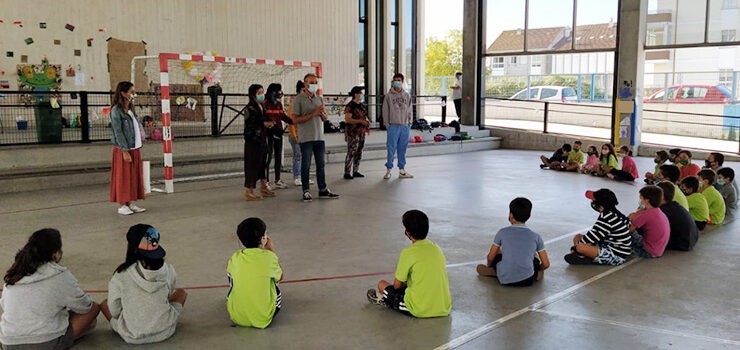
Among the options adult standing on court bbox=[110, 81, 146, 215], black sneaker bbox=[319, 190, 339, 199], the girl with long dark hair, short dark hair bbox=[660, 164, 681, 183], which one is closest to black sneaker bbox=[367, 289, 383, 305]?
the girl with long dark hair

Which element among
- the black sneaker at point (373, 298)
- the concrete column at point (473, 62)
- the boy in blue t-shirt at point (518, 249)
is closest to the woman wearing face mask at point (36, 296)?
the black sneaker at point (373, 298)

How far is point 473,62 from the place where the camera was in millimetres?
18844

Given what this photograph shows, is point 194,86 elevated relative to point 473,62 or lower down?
lower down

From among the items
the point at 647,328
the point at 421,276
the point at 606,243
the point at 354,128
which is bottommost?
the point at 647,328

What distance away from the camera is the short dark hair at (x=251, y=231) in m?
4.10

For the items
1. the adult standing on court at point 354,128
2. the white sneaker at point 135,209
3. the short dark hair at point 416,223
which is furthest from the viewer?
the adult standing on court at point 354,128

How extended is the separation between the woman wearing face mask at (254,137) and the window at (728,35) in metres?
10.9

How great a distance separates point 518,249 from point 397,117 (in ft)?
21.4

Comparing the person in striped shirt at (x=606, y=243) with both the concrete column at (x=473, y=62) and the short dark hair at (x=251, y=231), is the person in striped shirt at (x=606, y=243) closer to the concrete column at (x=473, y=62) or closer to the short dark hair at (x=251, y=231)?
the short dark hair at (x=251, y=231)

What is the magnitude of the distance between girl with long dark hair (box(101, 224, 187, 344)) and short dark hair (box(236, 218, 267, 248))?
1.69 feet

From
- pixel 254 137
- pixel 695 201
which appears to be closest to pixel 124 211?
pixel 254 137

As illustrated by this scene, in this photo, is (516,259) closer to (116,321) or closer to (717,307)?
(717,307)

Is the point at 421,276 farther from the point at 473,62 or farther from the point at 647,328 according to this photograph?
the point at 473,62

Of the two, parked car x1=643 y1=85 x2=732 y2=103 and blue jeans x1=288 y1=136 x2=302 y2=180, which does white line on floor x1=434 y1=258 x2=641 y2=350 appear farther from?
parked car x1=643 y1=85 x2=732 y2=103
